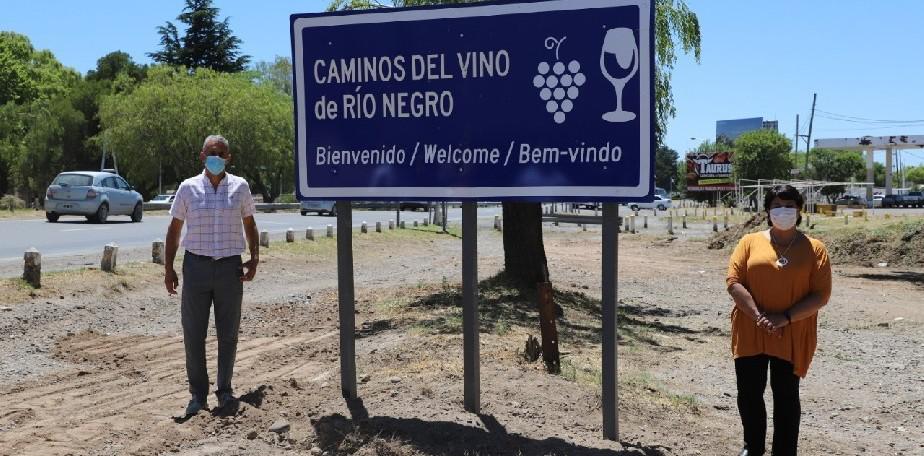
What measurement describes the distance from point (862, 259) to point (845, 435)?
18.0m

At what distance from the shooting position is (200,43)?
66562 millimetres

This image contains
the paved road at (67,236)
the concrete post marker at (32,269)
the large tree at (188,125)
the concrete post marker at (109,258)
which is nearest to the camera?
the concrete post marker at (32,269)

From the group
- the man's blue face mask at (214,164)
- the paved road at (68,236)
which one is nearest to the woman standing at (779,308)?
the man's blue face mask at (214,164)

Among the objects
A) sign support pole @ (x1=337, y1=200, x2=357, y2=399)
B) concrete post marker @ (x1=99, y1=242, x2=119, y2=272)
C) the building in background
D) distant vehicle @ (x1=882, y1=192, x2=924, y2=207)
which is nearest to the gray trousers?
sign support pole @ (x1=337, y1=200, x2=357, y2=399)

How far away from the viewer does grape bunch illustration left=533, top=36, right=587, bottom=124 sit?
513 centimetres

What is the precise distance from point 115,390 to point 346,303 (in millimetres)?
2011

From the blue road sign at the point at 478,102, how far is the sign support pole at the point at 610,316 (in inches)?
6.7

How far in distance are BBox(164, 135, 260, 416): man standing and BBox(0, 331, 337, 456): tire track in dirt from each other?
40 centimetres

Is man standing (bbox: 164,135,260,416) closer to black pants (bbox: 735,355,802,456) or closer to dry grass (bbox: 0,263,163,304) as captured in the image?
black pants (bbox: 735,355,802,456)

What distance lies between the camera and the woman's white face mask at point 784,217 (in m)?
4.70

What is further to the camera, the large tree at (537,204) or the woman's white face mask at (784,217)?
the large tree at (537,204)

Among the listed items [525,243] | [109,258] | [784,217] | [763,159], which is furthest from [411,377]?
[763,159]

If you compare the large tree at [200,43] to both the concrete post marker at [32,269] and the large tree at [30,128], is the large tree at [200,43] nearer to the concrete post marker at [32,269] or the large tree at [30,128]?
the large tree at [30,128]

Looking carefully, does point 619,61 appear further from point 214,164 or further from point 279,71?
point 279,71
